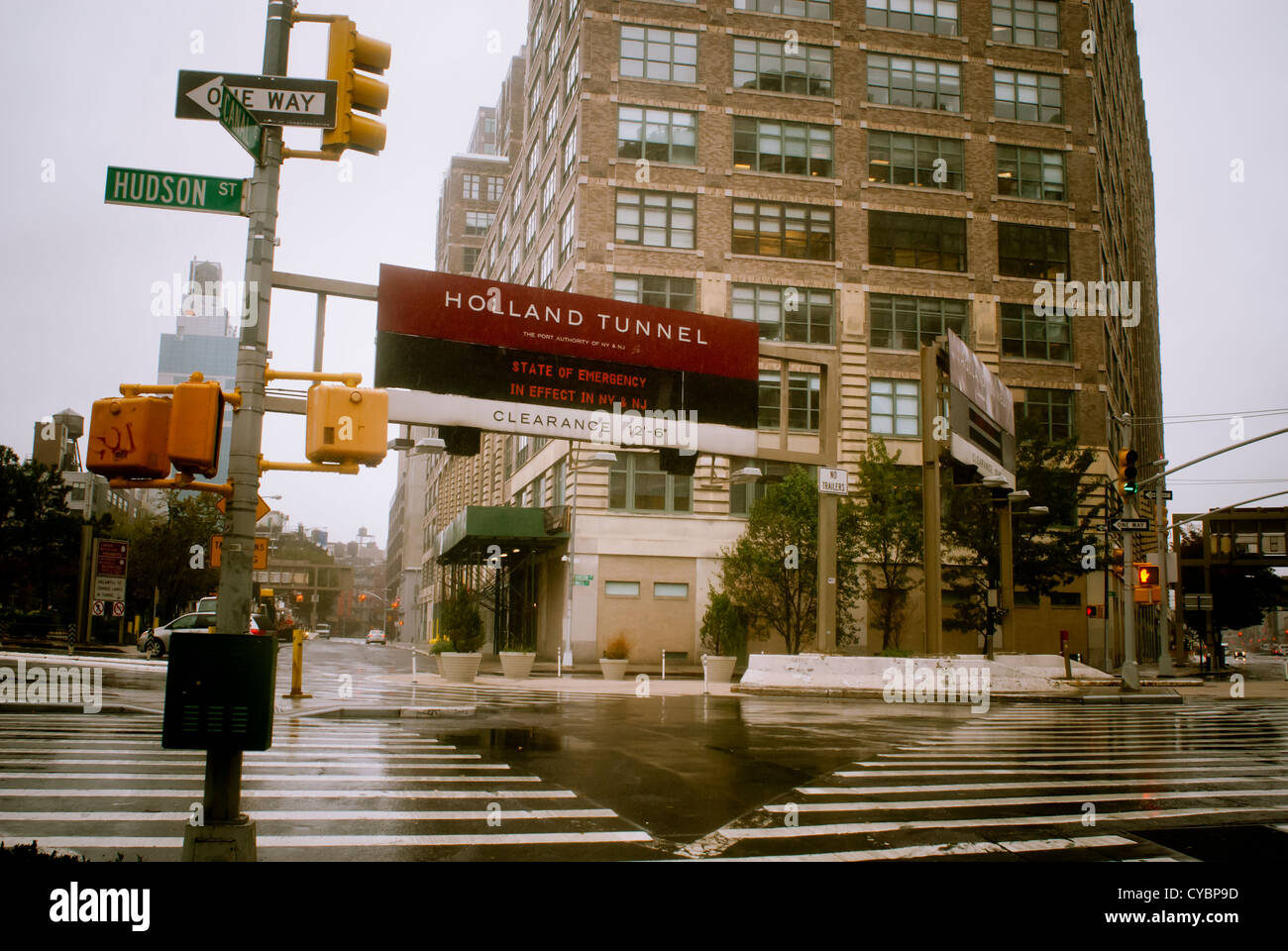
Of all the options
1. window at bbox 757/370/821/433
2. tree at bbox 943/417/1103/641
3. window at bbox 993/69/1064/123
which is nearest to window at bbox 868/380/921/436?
window at bbox 757/370/821/433

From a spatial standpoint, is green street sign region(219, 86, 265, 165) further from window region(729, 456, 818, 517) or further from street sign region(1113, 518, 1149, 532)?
window region(729, 456, 818, 517)

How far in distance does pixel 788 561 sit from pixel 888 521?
403 cm

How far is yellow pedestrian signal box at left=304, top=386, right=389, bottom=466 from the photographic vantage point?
6672 mm

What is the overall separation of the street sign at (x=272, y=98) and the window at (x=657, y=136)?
37434 mm

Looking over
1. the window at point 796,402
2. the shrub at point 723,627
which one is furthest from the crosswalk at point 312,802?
the window at point 796,402

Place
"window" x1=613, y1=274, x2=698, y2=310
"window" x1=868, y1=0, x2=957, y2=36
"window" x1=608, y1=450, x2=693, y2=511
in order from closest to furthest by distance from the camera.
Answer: "window" x1=608, y1=450, x2=693, y2=511
"window" x1=613, y1=274, x2=698, y2=310
"window" x1=868, y1=0, x2=957, y2=36

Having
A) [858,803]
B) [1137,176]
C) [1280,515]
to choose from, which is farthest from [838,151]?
[1280,515]

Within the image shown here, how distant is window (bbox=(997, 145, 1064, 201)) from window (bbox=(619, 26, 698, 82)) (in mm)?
14911

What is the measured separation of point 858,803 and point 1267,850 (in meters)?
3.44

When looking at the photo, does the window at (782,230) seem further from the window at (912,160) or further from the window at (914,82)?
the window at (914,82)

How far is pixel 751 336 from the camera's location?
2269 cm

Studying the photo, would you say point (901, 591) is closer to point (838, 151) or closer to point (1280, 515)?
point (838, 151)

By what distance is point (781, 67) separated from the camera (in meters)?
44.9

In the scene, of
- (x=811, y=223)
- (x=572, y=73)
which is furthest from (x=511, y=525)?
(x=572, y=73)
